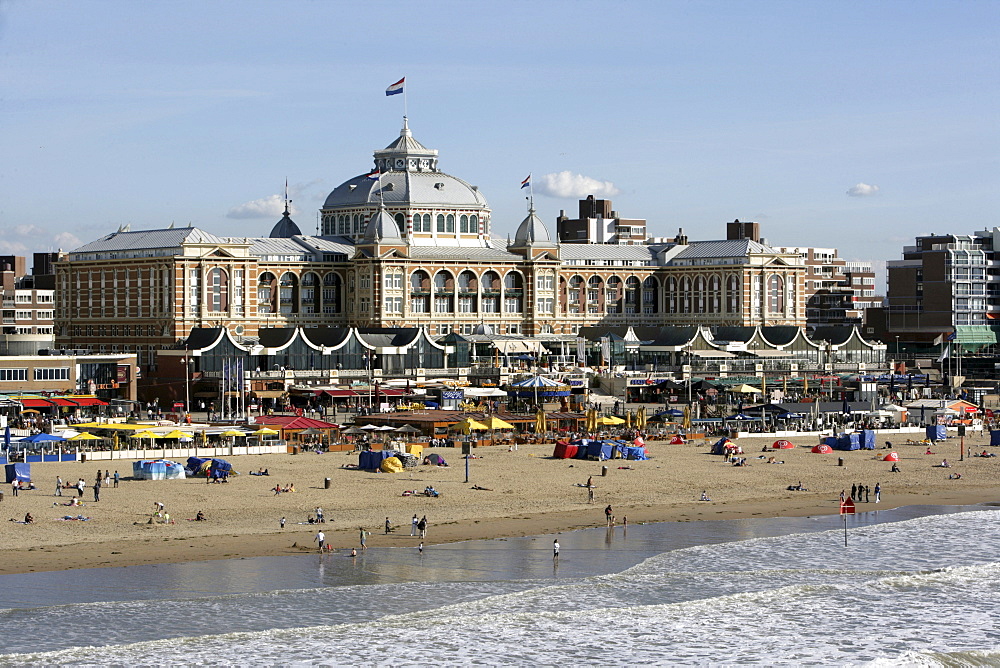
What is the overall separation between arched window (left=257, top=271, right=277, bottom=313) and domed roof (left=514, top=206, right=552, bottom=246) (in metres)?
26.9

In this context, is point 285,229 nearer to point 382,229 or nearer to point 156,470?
point 382,229

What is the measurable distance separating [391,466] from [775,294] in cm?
10111

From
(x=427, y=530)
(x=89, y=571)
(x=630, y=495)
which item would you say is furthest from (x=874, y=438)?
(x=89, y=571)

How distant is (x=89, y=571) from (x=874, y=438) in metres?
61.5

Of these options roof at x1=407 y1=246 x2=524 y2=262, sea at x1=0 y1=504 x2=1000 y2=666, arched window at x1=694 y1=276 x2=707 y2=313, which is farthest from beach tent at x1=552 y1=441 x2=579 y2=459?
arched window at x1=694 y1=276 x2=707 y2=313

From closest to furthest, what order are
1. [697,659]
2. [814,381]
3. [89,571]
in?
1. [697,659]
2. [89,571]
3. [814,381]

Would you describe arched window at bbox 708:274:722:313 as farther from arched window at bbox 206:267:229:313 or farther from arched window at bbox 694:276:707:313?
arched window at bbox 206:267:229:313

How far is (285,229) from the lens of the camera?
180 metres

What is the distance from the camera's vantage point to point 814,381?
142 m

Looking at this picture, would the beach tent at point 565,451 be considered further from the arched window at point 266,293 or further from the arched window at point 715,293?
the arched window at point 715,293

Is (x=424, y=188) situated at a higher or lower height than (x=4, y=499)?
higher

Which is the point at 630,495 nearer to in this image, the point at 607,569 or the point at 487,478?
the point at 487,478

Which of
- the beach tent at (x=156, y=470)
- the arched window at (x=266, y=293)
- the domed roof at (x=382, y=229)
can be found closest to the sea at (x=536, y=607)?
the beach tent at (x=156, y=470)

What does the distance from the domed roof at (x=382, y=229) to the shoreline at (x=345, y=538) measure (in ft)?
288
